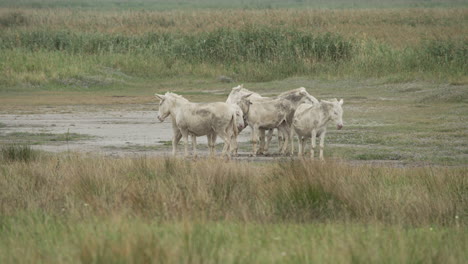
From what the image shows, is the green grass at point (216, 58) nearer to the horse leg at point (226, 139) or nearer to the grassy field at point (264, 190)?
the grassy field at point (264, 190)

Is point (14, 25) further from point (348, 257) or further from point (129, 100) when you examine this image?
point (348, 257)

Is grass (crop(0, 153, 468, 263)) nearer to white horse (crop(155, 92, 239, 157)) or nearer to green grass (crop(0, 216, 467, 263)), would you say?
green grass (crop(0, 216, 467, 263))

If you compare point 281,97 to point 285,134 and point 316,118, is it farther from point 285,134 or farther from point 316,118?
point 316,118

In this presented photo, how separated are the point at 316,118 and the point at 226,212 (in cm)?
770

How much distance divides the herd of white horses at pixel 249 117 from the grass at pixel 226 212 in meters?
3.38

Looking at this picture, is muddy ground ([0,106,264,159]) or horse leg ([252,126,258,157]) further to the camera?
muddy ground ([0,106,264,159])

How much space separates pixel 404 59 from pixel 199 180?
2854cm

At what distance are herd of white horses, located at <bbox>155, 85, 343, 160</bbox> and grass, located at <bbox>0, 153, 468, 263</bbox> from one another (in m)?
3.38

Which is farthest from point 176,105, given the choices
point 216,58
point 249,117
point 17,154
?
point 216,58

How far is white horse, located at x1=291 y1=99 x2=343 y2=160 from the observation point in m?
17.2

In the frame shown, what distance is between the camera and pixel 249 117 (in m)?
19.1

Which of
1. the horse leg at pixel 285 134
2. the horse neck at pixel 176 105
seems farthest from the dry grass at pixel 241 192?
the horse leg at pixel 285 134

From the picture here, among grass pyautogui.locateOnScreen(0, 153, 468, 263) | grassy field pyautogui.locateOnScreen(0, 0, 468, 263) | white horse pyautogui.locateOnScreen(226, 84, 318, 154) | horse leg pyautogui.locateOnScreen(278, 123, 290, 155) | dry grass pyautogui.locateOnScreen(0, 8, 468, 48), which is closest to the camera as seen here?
grass pyautogui.locateOnScreen(0, 153, 468, 263)

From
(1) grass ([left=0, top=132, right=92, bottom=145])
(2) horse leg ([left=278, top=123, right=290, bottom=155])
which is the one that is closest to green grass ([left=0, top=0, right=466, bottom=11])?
(1) grass ([left=0, top=132, right=92, bottom=145])
